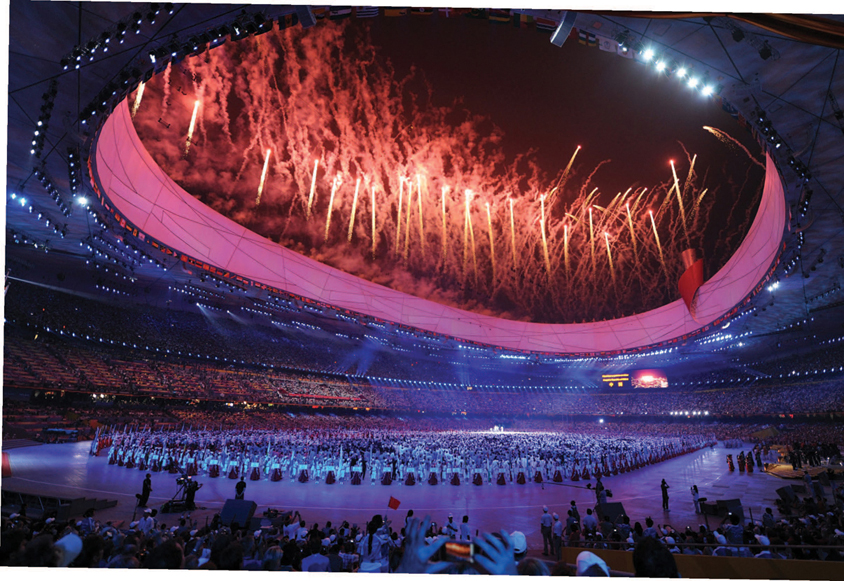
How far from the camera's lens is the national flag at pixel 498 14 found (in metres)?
9.84

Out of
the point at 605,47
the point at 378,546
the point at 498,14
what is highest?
the point at 605,47

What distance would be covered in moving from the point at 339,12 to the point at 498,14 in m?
3.82

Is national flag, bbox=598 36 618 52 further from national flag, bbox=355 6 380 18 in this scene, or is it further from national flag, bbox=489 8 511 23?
national flag, bbox=355 6 380 18

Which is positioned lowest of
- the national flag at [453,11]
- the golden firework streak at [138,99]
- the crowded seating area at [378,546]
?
the crowded seating area at [378,546]

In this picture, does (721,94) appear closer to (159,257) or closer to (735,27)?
(735,27)

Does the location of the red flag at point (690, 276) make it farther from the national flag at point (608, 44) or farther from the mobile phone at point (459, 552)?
the mobile phone at point (459, 552)

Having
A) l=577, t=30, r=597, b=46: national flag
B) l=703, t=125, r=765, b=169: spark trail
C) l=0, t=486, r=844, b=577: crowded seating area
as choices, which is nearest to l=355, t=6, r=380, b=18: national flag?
l=577, t=30, r=597, b=46: national flag

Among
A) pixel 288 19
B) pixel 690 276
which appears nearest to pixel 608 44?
pixel 288 19

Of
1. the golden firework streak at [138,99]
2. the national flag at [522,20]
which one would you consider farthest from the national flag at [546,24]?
the golden firework streak at [138,99]

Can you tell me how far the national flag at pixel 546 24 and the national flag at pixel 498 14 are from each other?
796 mm

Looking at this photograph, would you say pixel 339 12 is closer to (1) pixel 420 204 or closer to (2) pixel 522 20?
(2) pixel 522 20

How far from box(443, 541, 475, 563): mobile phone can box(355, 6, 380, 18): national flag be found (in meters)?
11.0

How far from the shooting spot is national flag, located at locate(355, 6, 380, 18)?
396 inches

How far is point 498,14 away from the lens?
32.4 ft
